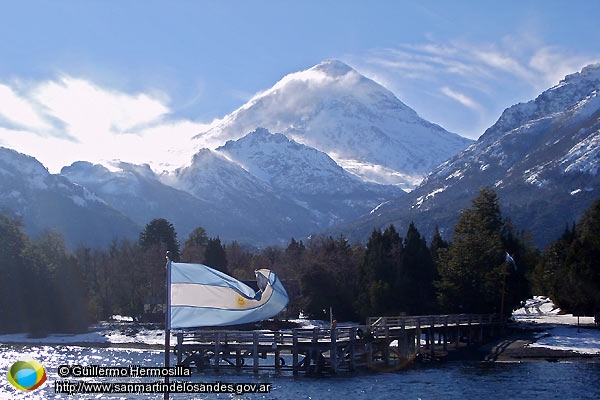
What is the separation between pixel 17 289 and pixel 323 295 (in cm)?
3850

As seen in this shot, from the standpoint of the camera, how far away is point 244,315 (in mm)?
28359

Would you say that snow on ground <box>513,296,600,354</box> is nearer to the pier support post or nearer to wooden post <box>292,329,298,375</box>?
wooden post <box>292,329,298,375</box>

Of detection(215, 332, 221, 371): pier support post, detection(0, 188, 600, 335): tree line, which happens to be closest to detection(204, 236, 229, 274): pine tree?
detection(0, 188, 600, 335): tree line

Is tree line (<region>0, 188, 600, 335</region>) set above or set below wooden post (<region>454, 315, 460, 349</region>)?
above

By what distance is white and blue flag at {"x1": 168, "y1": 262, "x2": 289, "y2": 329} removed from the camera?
1076 inches

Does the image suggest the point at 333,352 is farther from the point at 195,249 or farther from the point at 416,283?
the point at 195,249

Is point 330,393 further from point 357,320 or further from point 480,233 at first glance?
point 357,320

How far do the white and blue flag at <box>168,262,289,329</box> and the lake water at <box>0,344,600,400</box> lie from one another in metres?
21.7

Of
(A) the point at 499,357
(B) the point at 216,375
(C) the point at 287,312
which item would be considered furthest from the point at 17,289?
(A) the point at 499,357

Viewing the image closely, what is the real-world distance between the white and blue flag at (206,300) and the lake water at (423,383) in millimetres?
21716

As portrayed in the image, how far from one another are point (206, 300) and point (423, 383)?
30.7m

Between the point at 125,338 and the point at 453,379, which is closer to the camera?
the point at 453,379

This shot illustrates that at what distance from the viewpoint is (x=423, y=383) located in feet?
180

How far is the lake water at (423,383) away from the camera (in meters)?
49.6
